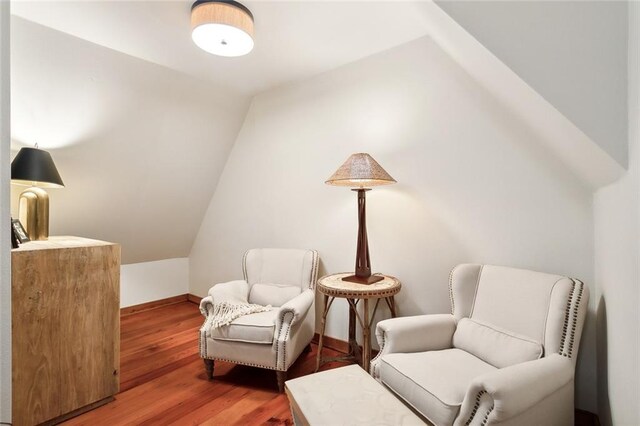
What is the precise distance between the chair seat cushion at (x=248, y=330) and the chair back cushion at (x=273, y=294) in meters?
0.35

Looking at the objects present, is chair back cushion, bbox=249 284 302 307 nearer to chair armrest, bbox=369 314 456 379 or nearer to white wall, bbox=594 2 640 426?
chair armrest, bbox=369 314 456 379

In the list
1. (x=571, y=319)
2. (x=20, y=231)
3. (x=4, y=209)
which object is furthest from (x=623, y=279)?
(x=20, y=231)

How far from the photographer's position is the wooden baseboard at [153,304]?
3.50m

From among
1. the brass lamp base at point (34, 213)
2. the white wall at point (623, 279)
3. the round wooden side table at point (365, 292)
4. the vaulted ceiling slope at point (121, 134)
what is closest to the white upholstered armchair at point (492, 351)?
the white wall at point (623, 279)

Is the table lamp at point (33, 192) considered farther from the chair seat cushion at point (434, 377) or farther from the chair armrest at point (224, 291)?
the chair seat cushion at point (434, 377)

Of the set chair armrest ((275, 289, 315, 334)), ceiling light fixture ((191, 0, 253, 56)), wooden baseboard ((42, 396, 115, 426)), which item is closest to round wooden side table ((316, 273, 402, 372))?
chair armrest ((275, 289, 315, 334))

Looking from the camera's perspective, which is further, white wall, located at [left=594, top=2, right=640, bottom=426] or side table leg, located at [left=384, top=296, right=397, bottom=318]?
side table leg, located at [left=384, top=296, right=397, bottom=318]

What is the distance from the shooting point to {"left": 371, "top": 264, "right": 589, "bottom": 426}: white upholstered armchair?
115cm

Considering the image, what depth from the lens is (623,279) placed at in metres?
1.06

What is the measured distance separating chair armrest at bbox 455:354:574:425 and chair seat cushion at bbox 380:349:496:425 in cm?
8

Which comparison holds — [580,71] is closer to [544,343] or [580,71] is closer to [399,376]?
[544,343]

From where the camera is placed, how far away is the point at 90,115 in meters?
2.40

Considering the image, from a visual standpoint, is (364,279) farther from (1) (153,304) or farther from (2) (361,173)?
(1) (153,304)

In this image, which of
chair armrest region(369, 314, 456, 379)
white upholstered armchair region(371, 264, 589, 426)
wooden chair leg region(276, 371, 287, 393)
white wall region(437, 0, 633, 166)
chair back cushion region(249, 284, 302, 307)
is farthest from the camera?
chair back cushion region(249, 284, 302, 307)
